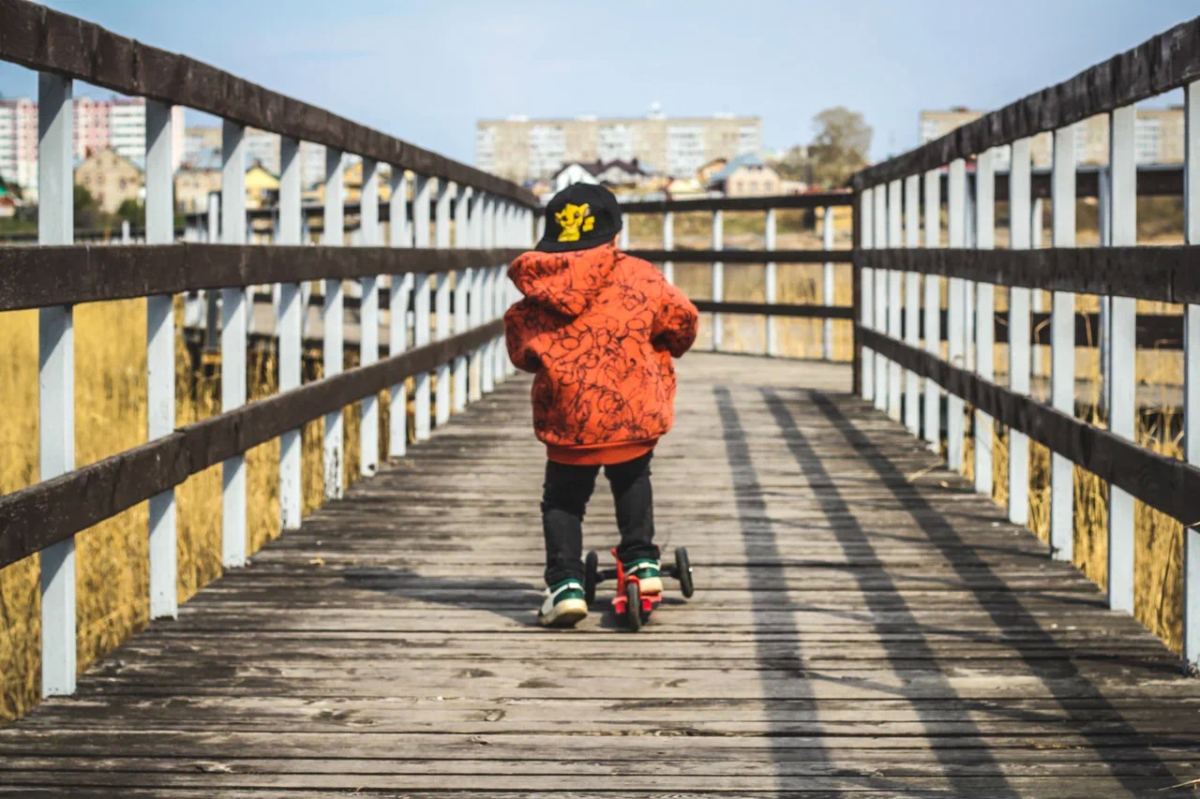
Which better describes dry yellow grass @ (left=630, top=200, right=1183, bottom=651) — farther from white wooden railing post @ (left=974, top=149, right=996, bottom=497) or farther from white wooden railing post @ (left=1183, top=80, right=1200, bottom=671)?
white wooden railing post @ (left=1183, top=80, right=1200, bottom=671)

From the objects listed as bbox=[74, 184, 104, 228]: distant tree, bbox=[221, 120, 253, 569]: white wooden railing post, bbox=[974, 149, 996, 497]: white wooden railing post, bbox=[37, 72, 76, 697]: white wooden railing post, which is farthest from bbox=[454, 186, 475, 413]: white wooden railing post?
bbox=[74, 184, 104, 228]: distant tree

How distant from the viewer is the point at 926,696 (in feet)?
12.3

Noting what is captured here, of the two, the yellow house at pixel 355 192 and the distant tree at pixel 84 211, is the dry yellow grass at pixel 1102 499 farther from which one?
the distant tree at pixel 84 211

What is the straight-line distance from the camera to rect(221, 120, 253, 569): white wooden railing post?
5078 mm

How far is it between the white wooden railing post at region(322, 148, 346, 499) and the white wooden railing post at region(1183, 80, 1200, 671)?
3.51 metres

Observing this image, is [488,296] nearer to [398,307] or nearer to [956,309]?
[398,307]

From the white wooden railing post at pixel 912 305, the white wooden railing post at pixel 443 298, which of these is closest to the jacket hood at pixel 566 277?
the white wooden railing post at pixel 912 305

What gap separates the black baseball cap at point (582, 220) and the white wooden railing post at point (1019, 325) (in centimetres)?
169

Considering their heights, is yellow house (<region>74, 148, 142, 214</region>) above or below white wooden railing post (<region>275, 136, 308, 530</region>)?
above

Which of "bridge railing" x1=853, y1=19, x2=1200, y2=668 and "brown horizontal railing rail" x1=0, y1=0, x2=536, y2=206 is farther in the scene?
"bridge railing" x1=853, y1=19, x2=1200, y2=668

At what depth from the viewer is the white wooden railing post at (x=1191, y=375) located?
3.61 m

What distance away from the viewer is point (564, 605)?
14.6ft

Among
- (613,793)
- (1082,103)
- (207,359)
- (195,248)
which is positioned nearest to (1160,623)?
(1082,103)

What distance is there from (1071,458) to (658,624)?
1346 mm
